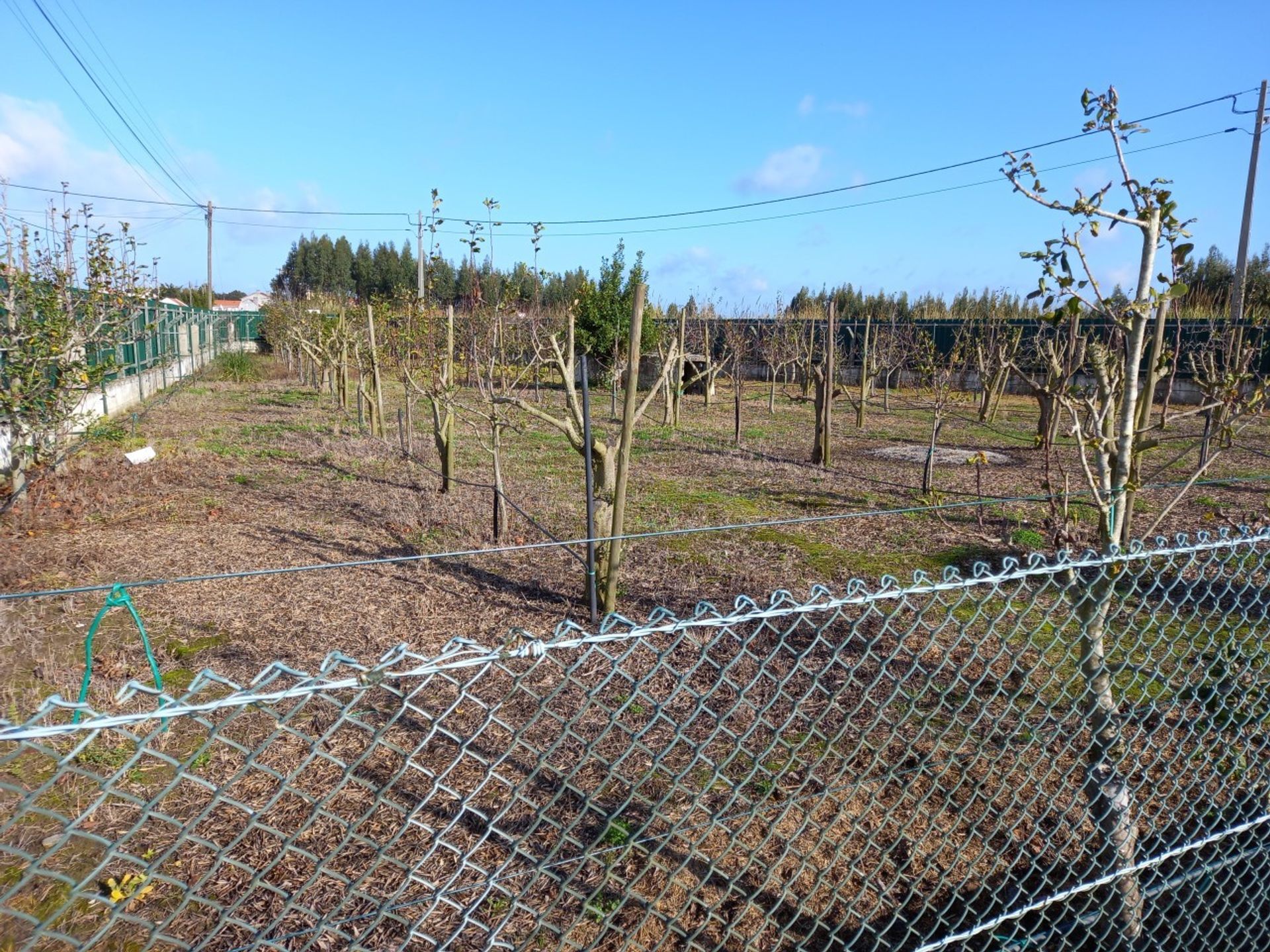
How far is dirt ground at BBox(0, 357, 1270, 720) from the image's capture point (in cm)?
437

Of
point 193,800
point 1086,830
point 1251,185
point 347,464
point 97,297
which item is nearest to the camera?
point 1086,830

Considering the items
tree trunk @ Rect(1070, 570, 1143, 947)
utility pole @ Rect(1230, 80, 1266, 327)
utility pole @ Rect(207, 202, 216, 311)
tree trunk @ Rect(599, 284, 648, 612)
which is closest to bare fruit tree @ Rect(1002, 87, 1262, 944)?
tree trunk @ Rect(1070, 570, 1143, 947)

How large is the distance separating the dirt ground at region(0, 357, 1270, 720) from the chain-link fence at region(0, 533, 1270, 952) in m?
0.72

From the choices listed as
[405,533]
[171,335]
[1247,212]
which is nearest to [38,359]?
[405,533]

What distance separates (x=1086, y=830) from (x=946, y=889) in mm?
575

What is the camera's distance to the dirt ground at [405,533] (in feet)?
14.3

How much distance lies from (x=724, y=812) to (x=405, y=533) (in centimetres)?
446

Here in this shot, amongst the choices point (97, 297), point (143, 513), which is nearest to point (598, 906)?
point (143, 513)

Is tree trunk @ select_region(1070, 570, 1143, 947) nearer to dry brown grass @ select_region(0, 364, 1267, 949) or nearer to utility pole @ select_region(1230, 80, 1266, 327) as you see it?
dry brown grass @ select_region(0, 364, 1267, 949)

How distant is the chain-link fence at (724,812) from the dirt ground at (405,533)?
0.72m

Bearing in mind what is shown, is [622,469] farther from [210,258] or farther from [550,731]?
[210,258]

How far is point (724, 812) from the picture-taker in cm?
232

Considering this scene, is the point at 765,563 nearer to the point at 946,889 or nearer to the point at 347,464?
the point at 946,889

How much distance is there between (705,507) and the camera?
24.2ft
